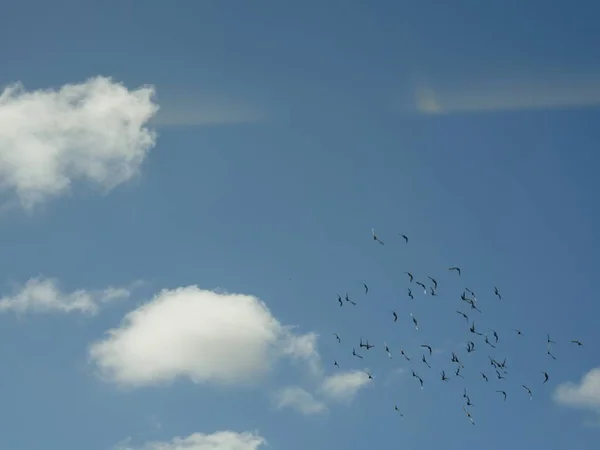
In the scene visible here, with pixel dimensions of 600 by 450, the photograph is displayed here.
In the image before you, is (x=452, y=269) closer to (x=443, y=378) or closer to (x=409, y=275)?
(x=409, y=275)

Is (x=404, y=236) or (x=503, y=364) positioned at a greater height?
(x=404, y=236)

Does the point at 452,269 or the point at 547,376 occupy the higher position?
the point at 452,269

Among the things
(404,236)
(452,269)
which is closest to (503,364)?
(452,269)

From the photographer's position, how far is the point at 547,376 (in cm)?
10625

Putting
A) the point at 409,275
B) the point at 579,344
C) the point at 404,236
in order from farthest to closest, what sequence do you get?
the point at 579,344 < the point at 409,275 < the point at 404,236

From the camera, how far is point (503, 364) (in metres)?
101

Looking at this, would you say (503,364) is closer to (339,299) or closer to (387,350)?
(387,350)

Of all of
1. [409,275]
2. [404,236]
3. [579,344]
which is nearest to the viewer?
[404,236]

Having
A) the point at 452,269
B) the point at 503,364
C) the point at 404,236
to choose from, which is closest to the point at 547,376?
the point at 503,364

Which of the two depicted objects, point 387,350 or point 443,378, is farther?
point 443,378

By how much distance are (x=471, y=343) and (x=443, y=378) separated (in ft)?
22.7

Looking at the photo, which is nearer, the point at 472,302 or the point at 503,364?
the point at 503,364

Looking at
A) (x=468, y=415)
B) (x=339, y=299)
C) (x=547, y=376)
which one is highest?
(x=339, y=299)

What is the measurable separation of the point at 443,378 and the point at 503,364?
13302mm
